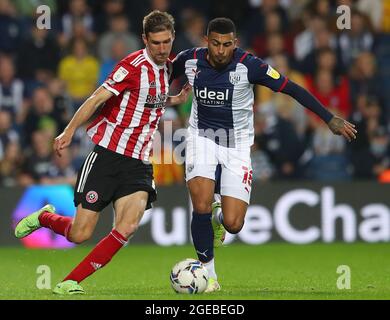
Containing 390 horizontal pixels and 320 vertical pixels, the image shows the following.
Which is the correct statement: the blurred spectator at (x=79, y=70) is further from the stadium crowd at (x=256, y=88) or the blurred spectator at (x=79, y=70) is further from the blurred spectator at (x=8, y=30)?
the blurred spectator at (x=8, y=30)

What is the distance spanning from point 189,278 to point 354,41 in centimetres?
790

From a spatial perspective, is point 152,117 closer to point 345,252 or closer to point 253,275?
point 253,275

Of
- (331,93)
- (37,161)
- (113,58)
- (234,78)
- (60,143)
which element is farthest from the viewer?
(113,58)

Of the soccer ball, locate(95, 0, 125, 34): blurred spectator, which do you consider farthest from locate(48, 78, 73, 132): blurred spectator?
the soccer ball

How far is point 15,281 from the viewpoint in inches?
381

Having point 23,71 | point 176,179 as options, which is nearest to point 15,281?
point 176,179

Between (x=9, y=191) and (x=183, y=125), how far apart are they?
238 centimetres

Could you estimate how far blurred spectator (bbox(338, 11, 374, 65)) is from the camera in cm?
1552

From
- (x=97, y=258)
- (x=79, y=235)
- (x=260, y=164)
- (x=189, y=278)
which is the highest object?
(x=260, y=164)

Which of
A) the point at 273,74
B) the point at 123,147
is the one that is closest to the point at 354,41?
the point at 273,74

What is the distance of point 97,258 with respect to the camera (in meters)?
8.39

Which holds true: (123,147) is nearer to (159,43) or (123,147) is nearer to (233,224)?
(159,43)

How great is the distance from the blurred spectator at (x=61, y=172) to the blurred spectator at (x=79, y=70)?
1418 millimetres

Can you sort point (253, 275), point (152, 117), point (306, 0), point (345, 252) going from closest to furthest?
point (152, 117) < point (253, 275) < point (345, 252) < point (306, 0)
